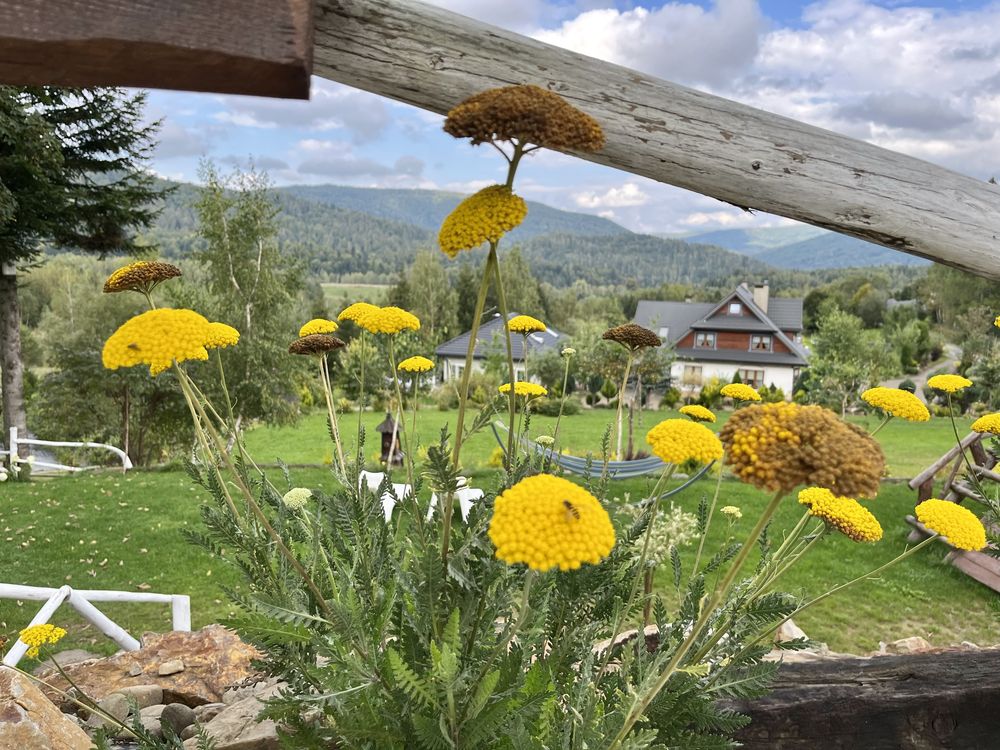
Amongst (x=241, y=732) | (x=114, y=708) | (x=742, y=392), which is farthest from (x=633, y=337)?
(x=114, y=708)

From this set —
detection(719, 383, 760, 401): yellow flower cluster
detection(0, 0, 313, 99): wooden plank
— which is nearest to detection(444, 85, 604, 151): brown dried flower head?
detection(0, 0, 313, 99): wooden plank

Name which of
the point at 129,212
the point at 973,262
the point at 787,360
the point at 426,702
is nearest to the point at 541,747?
the point at 426,702

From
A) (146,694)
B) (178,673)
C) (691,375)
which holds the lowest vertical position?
(691,375)

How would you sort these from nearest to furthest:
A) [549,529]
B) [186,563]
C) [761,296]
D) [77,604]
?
1. [549,529]
2. [77,604]
3. [186,563]
4. [761,296]

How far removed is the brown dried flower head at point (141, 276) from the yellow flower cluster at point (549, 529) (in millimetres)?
880

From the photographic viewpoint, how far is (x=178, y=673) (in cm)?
303

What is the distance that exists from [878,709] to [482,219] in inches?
74.9

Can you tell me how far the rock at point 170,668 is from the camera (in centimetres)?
300

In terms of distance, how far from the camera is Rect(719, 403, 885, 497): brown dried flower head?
839 millimetres

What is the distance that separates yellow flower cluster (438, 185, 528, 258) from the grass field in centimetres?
263

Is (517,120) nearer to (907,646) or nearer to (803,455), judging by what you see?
(803,455)

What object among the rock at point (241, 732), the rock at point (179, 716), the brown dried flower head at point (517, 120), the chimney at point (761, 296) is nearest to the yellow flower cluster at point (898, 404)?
the brown dried flower head at point (517, 120)

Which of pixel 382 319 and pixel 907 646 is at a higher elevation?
pixel 382 319

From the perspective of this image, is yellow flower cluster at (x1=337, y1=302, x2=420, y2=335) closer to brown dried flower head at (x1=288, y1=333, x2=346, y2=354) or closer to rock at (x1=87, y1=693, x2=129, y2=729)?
brown dried flower head at (x1=288, y1=333, x2=346, y2=354)
